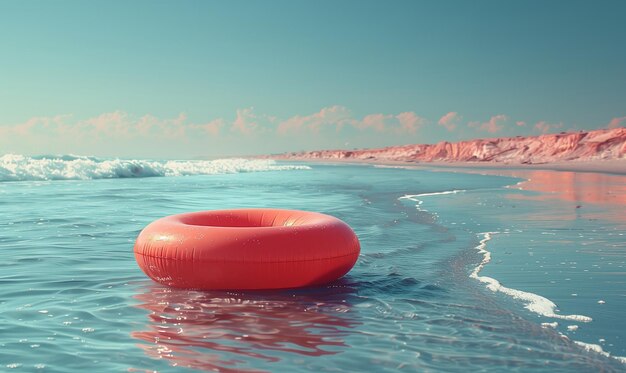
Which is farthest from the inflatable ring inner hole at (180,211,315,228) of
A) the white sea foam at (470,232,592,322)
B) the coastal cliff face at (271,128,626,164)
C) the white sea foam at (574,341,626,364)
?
the coastal cliff face at (271,128,626,164)

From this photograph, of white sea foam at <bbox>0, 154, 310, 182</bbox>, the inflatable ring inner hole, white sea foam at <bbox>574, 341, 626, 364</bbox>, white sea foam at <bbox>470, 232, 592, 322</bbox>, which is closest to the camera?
white sea foam at <bbox>574, 341, 626, 364</bbox>

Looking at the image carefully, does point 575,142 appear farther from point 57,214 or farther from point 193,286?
point 193,286

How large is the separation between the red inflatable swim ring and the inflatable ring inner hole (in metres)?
0.81

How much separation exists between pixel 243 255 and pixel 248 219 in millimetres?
1624

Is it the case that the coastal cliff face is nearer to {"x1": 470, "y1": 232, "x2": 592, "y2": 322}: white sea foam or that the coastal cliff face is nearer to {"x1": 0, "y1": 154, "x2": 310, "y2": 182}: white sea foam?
{"x1": 0, "y1": 154, "x2": 310, "y2": 182}: white sea foam

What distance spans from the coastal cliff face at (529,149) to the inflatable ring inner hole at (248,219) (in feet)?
151

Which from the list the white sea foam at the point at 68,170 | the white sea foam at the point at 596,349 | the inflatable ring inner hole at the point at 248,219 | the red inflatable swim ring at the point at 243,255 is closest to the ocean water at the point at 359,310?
the white sea foam at the point at 596,349

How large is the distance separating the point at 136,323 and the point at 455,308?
2773 mm

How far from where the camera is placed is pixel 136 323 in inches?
187

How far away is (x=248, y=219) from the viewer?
23.9ft

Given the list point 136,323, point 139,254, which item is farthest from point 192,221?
point 136,323

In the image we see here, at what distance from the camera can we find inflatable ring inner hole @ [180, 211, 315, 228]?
7043 mm

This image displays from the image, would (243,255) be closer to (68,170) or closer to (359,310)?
(359,310)

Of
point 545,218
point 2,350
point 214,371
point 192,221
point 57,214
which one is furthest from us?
point 57,214
